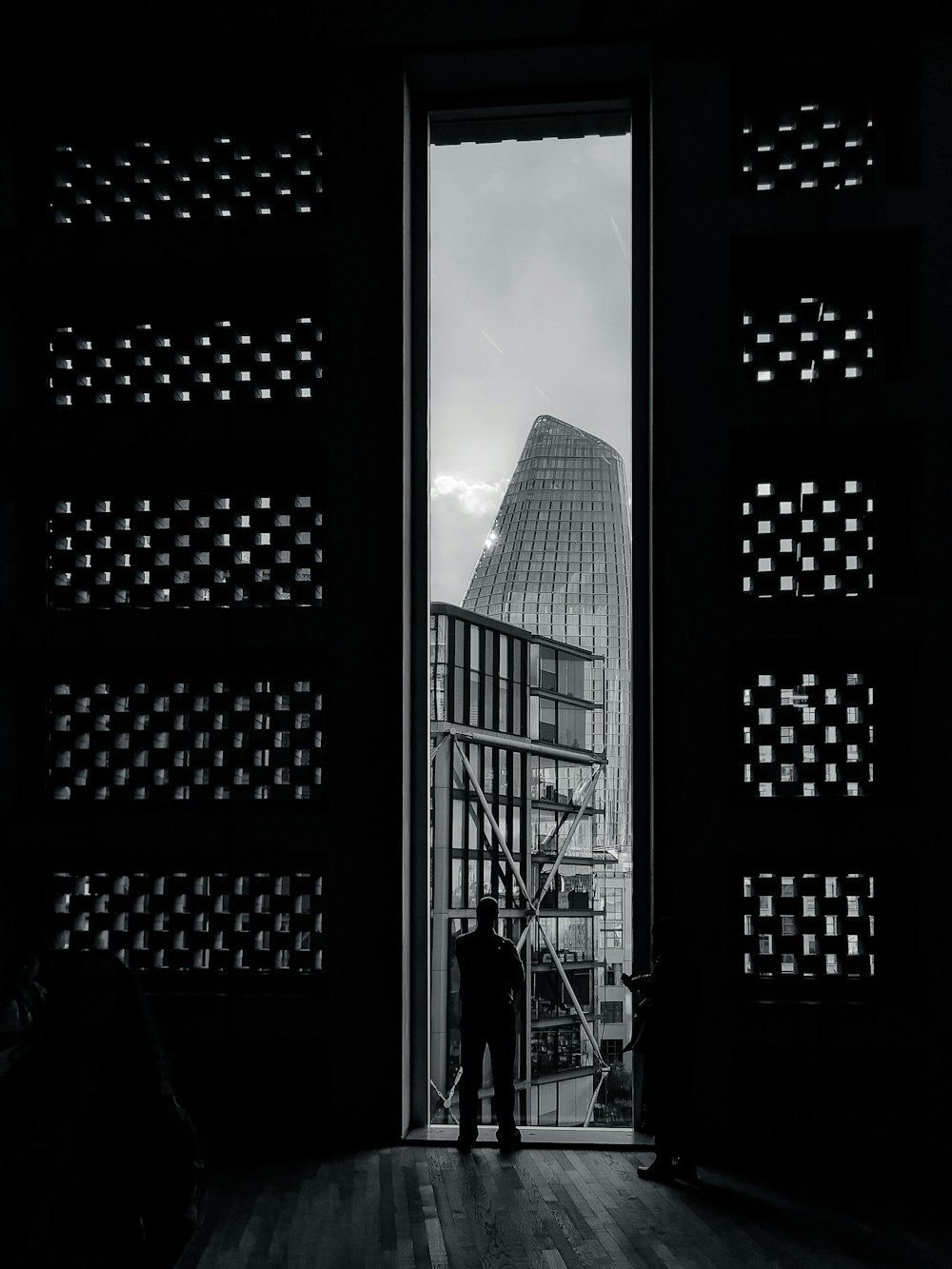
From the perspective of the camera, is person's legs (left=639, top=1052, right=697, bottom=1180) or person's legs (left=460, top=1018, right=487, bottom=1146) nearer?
person's legs (left=639, top=1052, right=697, bottom=1180)

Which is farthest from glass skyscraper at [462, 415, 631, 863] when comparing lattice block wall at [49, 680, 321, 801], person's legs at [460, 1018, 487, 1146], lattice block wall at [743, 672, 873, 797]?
lattice block wall at [49, 680, 321, 801]

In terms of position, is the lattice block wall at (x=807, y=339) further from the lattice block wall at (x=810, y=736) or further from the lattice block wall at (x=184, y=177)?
the lattice block wall at (x=184, y=177)

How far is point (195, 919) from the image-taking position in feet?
20.1

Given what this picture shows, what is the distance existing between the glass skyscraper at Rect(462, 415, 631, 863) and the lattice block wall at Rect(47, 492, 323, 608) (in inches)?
43.4

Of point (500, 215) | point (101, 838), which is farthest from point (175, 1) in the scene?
point (101, 838)

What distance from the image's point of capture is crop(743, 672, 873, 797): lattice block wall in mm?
5941

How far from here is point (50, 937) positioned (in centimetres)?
618

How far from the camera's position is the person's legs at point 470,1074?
5520mm

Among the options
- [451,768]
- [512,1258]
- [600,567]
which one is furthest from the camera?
[451,768]

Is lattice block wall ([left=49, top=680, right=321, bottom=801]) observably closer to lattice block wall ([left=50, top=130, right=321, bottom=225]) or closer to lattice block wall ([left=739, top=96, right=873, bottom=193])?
lattice block wall ([left=50, top=130, right=321, bottom=225])

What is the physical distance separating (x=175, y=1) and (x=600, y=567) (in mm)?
4130

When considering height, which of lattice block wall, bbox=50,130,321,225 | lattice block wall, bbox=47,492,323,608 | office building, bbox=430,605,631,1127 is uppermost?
lattice block wall, bbox=50,130,321,225

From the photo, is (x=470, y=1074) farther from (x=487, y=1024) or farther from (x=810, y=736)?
(x=810, y=736)

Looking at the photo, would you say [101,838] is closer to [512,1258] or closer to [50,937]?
[50,937]
